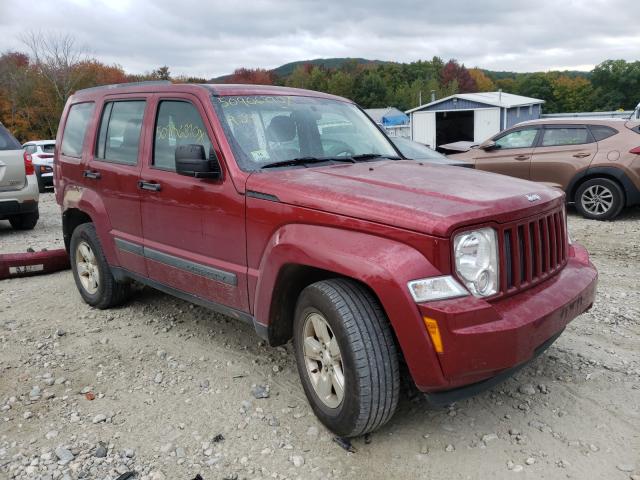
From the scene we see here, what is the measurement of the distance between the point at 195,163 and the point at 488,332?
196 cm

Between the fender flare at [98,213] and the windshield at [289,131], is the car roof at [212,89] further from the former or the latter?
the fender flare at [98,213]

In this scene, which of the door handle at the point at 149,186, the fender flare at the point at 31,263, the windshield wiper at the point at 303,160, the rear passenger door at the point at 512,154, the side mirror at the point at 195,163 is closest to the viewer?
the side mirror at the point at 195,163

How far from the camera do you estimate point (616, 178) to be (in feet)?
28.6

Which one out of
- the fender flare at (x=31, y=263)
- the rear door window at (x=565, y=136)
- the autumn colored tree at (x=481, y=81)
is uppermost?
the autumn colored tree at (x=481, y=81)

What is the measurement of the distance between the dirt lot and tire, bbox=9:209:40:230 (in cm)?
541

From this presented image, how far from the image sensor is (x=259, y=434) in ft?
10.0

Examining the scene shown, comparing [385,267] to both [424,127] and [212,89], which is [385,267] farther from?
[424,127]

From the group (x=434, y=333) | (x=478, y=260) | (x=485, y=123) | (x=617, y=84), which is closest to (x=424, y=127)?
(x=485, y=123)

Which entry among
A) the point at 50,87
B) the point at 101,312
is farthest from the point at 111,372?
the point at 50,87

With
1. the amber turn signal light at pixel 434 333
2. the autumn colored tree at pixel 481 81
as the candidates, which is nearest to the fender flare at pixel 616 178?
the amber turn signal light at pixel 434 333

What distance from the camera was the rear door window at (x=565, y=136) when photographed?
9.28 metres

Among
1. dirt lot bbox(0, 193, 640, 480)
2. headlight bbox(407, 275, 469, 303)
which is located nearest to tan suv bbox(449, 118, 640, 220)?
dirt lot bbox(0, 193, 640, 480)

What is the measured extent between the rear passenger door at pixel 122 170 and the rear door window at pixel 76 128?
0.31 meters

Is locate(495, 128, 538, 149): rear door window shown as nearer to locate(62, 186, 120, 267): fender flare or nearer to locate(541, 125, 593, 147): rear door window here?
locate(541, 125, 593, 147): rear door window
